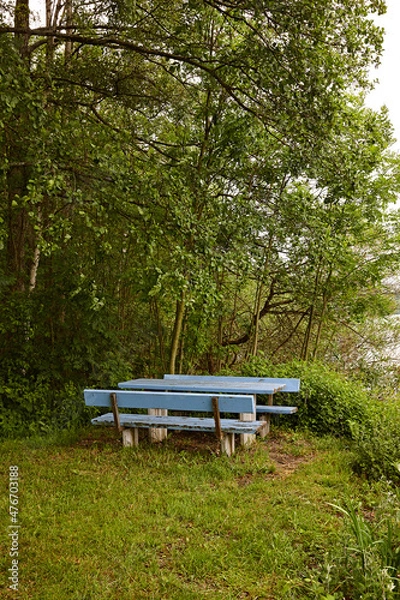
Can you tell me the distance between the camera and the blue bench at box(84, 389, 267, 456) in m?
4.73

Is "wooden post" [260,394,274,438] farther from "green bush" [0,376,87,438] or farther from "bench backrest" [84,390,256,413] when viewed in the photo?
"green bush" [0,376,87,438]

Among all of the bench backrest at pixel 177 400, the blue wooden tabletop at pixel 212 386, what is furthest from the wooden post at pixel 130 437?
the blue wooden tabletop at pixel 212 386

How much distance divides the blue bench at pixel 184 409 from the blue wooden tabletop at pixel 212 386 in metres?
0.33

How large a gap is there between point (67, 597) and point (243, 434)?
277 cm

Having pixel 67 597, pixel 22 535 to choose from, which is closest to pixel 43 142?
pixel 22 535

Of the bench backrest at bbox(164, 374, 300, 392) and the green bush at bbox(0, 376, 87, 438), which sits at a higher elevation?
the bench backrest at bbox(164, 374, 300, 392)

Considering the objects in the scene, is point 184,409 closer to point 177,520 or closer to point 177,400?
point 177,400

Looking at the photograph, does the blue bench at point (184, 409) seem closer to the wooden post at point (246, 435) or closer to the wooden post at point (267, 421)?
the wooden post at point (246, 435)

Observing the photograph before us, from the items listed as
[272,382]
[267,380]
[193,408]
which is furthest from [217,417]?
[267,380]

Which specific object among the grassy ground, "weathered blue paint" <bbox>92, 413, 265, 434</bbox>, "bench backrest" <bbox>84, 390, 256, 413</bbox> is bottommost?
the grassy ground

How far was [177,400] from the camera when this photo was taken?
494 cm

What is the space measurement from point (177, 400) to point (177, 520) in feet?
4.98

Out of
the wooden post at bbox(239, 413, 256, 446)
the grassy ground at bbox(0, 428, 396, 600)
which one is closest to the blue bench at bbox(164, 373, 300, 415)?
the grassy ground at bbox(0, 428, 396, 600)

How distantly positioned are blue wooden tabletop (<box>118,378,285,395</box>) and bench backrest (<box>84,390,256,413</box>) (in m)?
0.40
